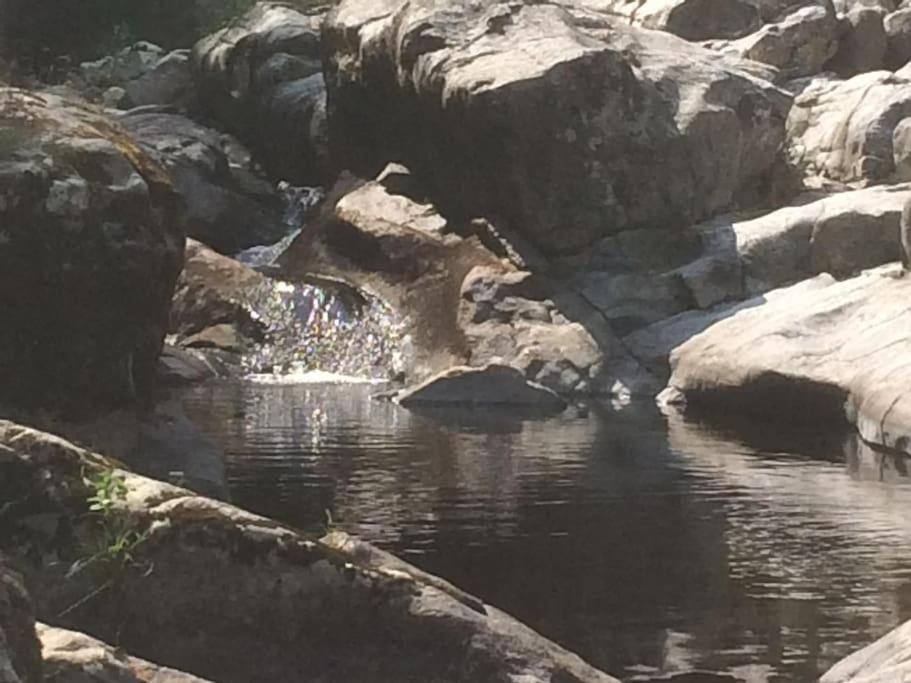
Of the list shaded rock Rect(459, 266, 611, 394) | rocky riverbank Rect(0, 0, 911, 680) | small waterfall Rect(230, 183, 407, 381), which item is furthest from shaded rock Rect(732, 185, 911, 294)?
small waterfall Rect(230, 183, 407, 381)

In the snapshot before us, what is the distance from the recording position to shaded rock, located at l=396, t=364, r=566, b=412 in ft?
102

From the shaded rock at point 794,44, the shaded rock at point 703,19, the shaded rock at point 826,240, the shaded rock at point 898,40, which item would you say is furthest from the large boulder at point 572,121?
the shaded rock at point 898,40

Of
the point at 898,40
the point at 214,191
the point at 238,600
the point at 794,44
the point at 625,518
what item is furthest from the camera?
the point at 898,40

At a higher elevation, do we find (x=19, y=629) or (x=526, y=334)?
(x=526, y=334)

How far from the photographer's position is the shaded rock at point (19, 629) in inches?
216

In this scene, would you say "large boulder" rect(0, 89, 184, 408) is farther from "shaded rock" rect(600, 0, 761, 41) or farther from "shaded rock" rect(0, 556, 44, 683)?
"shaded rock" rect(600, 0, 761, 41)

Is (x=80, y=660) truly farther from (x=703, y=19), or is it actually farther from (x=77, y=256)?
(x=703, y=19)

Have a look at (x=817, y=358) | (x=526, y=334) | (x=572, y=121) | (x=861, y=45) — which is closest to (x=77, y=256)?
(x=817, y=358)

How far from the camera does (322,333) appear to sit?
3716 centimetres

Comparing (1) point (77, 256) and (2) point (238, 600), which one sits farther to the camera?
(1) point (77, 256)

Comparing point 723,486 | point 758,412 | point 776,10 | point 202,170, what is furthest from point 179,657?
point 776,10

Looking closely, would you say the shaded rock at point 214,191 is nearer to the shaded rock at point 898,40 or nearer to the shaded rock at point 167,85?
the shaded rock at point 167,85

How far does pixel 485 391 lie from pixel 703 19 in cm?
2487

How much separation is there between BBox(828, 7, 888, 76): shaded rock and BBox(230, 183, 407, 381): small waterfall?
64.0 feet
